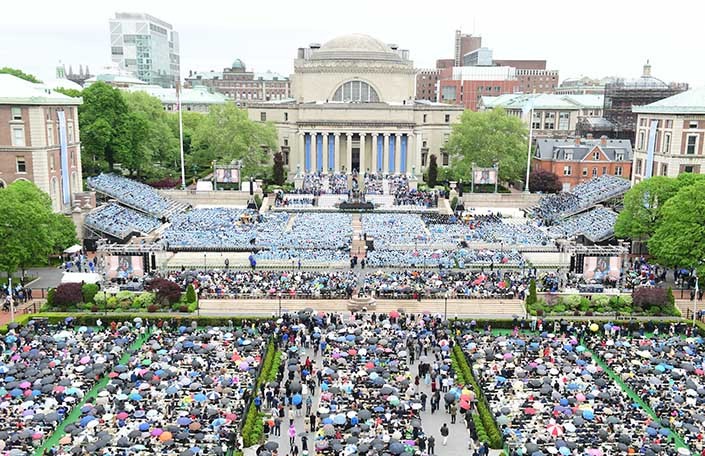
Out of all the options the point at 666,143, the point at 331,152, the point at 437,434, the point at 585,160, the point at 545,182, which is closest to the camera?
the point at 437,434

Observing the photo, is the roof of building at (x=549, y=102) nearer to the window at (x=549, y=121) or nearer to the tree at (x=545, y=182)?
the window at (x=549, y=121)

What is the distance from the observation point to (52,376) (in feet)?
106

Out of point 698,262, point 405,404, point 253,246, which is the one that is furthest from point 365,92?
point 405,404

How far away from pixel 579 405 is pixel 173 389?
19142mm

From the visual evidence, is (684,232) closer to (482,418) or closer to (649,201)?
(649,201)

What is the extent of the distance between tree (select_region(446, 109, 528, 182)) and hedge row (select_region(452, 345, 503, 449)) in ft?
196

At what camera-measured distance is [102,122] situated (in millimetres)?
81188

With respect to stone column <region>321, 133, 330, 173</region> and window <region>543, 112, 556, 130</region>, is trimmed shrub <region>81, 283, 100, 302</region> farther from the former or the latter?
window <region>543, 112, 556, 130</region>

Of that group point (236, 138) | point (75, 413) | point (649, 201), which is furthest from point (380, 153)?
point (75, 413)

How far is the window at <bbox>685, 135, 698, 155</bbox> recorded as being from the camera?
66.7 meters

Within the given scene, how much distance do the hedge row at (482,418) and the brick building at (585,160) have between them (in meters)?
61.9

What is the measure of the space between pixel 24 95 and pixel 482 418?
176 ft

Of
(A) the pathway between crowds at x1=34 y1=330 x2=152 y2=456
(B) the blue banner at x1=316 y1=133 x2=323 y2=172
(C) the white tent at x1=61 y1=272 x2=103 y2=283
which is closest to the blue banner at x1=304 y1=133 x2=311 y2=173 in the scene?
(B) the blue banner at x1=316 y1=133 x2=323 y2=172

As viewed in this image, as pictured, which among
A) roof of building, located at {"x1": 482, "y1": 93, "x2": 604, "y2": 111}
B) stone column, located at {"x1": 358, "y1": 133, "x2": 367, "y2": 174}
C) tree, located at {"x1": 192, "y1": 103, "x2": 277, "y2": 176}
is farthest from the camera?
roof of building, located at {"x1": 482, "y1": 93, "x2": 604, "y2": 111}
